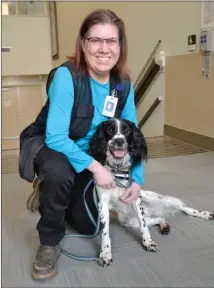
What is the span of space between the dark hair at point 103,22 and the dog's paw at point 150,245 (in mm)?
904

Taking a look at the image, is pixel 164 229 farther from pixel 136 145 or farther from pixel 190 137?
pixel 190 137

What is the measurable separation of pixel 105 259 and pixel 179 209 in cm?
80

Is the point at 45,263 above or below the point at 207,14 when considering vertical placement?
below

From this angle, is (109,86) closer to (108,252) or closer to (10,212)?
(108,252)

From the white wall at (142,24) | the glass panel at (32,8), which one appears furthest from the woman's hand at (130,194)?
the glass panel at (32,8)

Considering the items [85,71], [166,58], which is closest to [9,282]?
Result: [85,71]

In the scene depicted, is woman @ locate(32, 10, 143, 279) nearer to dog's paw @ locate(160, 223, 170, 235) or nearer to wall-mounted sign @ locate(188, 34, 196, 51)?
dog's paw @ locate(160, 223, 170, 235)

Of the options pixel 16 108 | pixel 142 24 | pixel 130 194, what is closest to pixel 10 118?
pixel 16 108

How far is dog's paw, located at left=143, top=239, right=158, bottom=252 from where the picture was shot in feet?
5.91

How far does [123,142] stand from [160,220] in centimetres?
63

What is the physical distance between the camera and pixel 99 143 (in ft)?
5.81

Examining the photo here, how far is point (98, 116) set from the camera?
1793 mm

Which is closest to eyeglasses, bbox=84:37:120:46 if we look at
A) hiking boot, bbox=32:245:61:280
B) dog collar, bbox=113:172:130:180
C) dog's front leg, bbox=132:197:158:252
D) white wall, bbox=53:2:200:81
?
dog collar, bbox=113:172:130:180

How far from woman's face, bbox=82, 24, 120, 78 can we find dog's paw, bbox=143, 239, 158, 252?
0.94 metres
